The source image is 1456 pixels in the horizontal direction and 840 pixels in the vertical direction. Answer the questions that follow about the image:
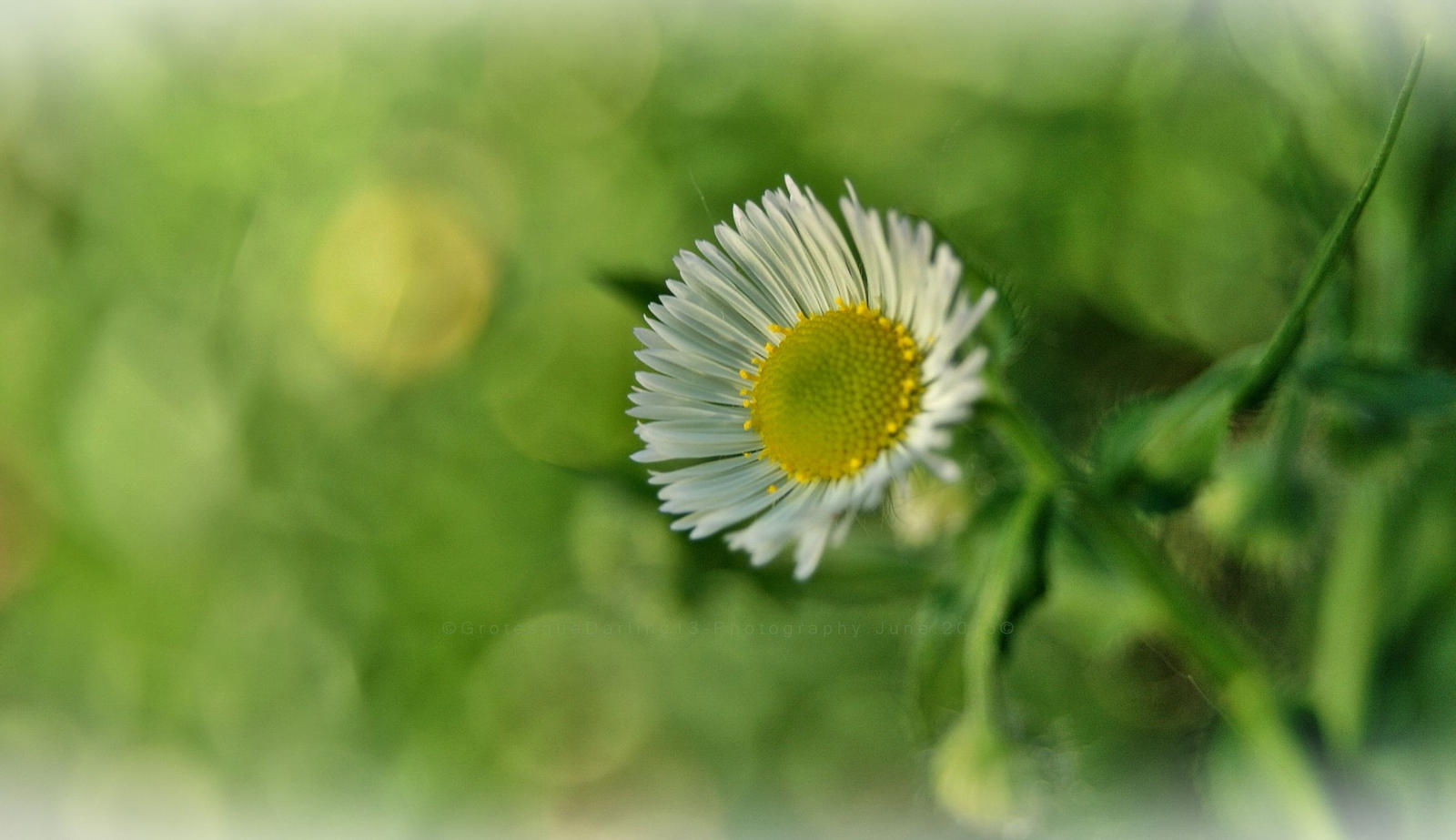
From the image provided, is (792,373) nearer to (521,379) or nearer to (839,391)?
(839,391)

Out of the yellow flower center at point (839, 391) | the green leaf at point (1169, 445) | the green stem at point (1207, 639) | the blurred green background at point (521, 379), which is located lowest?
the green stem at point (1207, 639)

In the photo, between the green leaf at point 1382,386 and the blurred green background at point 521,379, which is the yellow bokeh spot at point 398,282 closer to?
the blurred green background at point 521,379

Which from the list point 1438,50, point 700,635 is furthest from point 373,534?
point 1438,50

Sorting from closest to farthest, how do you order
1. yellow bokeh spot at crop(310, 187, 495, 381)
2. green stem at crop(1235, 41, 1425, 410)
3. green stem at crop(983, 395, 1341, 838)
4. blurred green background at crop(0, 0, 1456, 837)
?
green stem at crop(1235, 41, 1425, 410) → green stem at crop(983, 395, 1341, 838) → blurred green background at crop(0, 0, 1456, 837) → yellow bokeh spot at crop(310, 187, 495, 381)

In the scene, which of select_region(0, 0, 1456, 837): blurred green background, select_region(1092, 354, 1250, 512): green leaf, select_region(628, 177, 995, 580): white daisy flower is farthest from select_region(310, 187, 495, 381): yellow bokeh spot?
select_region(1092, 354, 1250, 512): green leaf

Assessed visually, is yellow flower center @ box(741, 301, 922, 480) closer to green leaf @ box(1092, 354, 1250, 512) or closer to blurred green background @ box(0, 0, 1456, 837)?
green leaf @ box(1092, 354, 1250, 512)

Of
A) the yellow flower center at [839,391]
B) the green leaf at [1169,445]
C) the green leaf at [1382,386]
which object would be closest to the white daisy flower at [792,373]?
the yellow flower center at [839,391]
